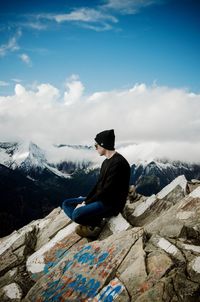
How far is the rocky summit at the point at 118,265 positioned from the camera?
25.2ft

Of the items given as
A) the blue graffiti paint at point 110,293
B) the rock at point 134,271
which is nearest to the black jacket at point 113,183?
the rock at point 134,271

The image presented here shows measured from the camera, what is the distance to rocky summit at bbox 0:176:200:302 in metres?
7.67

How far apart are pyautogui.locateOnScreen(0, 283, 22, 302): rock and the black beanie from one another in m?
7.56

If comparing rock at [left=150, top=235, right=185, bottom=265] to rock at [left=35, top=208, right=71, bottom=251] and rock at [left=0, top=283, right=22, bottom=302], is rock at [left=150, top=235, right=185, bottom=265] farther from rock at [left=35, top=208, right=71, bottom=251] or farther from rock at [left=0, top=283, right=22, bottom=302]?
rock at [left=35, top=208, right=71, bottom=251]

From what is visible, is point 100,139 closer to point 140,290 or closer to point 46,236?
point 140,290

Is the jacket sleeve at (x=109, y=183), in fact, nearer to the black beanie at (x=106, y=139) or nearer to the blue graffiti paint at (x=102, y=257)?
the black beanie at (x=106, y=139)

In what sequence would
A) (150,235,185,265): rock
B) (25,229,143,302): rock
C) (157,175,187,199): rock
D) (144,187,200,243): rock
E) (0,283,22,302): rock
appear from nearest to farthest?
1. (25,229,143,302): rock
2. (150,235,185,265): rock
3. (0,283,22,302): rock
4. (144,187,200,243): rock
5. (157,175,187,199): rock

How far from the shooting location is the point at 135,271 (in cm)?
840

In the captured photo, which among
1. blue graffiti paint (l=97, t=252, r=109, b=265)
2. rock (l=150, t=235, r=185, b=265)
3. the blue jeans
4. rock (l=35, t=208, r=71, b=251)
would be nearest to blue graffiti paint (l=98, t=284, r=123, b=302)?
blue graffiti paint (l=97, t=252, r=109, b=265)

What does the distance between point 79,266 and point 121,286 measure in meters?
2.19

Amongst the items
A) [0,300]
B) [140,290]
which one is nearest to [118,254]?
[140,290]

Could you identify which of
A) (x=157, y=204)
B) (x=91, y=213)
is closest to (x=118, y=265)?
(x=91, y=213)

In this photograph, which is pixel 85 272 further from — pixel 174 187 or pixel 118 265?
pixel 174 187

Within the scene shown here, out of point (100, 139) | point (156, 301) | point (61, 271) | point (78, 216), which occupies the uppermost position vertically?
point (100, 139)
